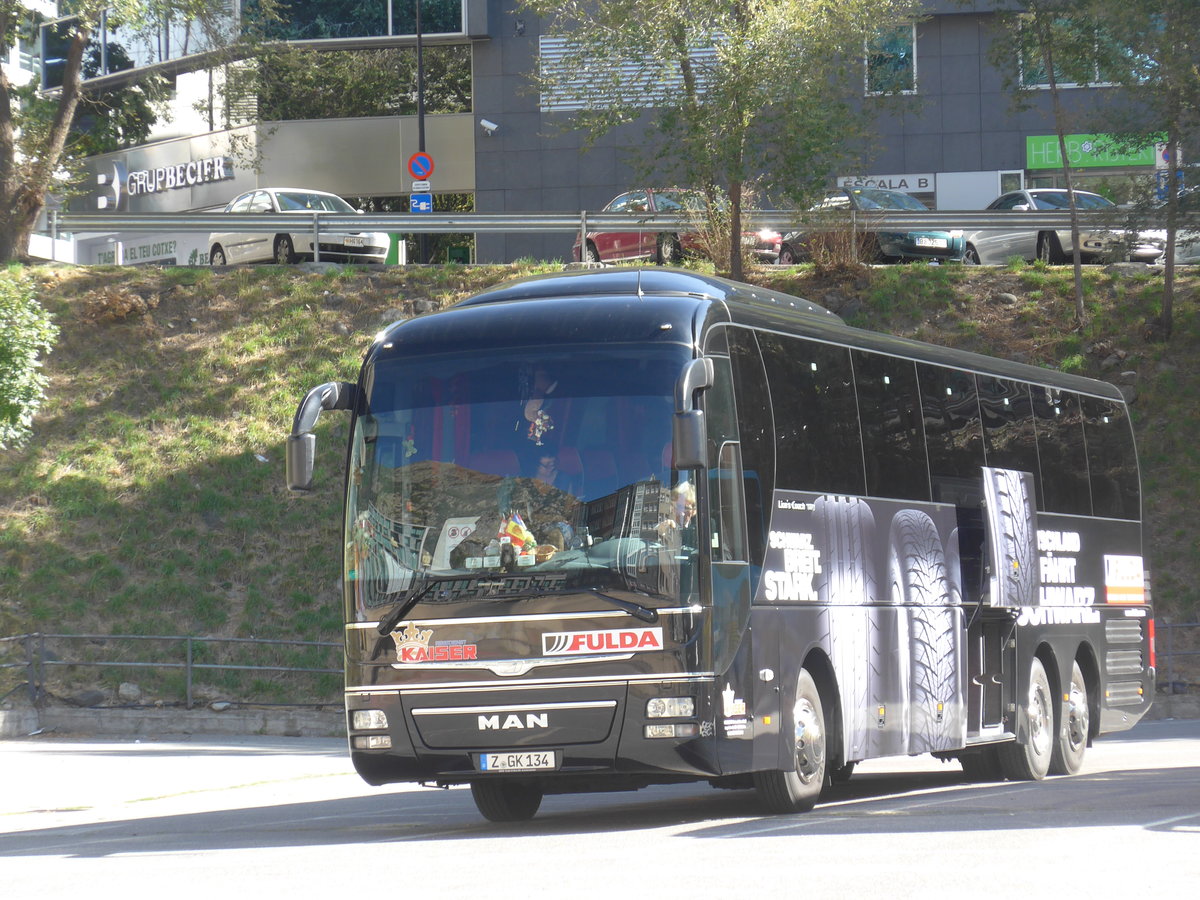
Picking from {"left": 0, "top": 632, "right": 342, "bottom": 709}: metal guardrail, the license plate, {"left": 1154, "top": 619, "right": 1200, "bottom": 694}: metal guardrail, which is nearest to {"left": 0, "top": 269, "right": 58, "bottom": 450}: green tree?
{"left": 0, "top": 632, "right": 342, "bottom": 709}: metal guardrail

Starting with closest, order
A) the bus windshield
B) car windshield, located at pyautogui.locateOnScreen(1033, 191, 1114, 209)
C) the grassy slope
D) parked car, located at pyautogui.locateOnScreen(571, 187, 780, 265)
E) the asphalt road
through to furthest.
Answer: the asphalt road → the bus windshield → the grassy slope → parked car, located at pyautogui.locateOnScreen(571, 187, 780, 265) → car windshield, located at pyautogui.locateOnScreen(1033, 191, 1114, 209)

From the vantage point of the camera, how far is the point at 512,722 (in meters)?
10.3

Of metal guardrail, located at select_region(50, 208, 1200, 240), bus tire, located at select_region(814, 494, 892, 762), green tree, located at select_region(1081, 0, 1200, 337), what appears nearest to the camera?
bus tire, located at select_region(814, 494, 892, 762)

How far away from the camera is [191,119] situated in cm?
5281

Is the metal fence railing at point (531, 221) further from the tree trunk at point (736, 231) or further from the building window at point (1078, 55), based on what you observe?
the building window at point (1078, 55)

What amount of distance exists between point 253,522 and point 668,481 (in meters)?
16.8

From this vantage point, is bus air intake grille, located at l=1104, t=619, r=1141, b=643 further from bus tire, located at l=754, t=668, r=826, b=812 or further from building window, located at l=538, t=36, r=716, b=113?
building window, located at l=538, t=36, r=716, b=113

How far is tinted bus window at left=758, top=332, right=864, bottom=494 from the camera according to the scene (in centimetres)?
1155

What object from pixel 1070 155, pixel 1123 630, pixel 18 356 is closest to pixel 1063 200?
pixel 1070 155

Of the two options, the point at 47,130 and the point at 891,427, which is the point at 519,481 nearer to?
the point at 891,427

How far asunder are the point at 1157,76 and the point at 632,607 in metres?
20.2

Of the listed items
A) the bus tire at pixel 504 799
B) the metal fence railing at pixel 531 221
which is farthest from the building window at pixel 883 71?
the bus tire at pixel 504 799

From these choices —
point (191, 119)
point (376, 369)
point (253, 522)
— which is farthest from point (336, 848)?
point (191, 119)

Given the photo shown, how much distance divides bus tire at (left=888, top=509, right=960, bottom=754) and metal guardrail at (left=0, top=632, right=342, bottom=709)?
1111 centimetres
